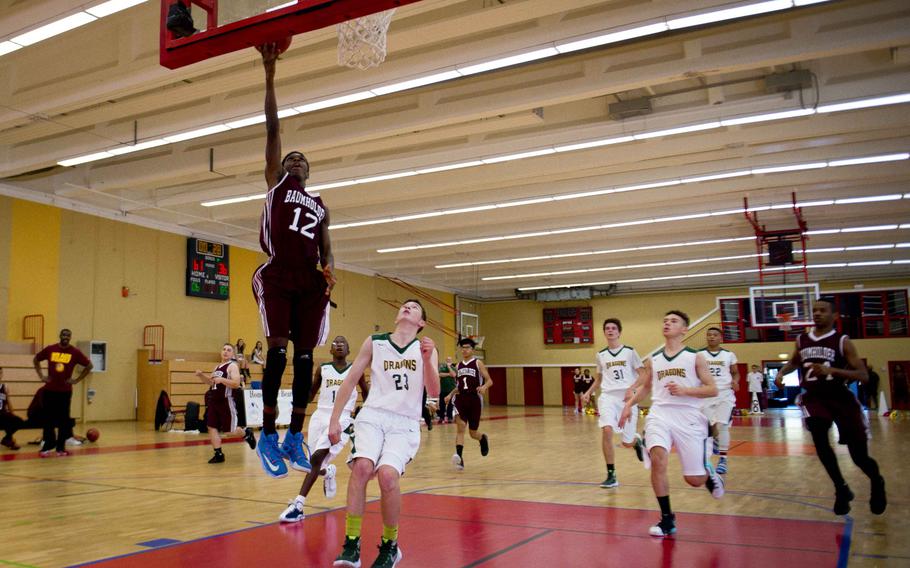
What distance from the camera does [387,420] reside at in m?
4.68

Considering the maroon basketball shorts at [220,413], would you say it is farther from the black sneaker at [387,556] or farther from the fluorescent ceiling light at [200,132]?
the black sneaker at [387,556]

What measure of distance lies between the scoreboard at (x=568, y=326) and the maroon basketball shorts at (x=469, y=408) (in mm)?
24290

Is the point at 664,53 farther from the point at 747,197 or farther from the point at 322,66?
the point at 747,197

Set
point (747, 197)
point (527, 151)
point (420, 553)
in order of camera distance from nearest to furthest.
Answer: point (420, 553)
point (527, 151)
point (747, 197)

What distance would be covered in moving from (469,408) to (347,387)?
6333 mm

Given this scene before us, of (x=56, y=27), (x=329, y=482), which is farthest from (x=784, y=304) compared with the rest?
(x=56, y=27)

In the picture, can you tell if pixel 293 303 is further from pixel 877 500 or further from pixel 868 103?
pixel 868 103

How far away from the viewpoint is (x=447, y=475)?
30.7 feet

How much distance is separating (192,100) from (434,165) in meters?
4.88

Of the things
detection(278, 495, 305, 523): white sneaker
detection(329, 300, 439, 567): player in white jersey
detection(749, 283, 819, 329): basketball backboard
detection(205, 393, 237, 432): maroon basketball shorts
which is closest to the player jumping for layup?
detection(329, 300, 439, 567): player in white jersey

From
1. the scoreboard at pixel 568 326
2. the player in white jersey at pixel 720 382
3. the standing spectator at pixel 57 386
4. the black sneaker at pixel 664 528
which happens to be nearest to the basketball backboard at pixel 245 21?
the black sneaker at pixel 664 528

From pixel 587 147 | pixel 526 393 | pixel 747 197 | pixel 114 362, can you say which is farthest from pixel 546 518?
pixel 526 393

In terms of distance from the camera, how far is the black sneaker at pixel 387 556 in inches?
169

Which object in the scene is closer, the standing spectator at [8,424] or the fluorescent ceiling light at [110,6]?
the fluorescent ceiling light at [110,6]
